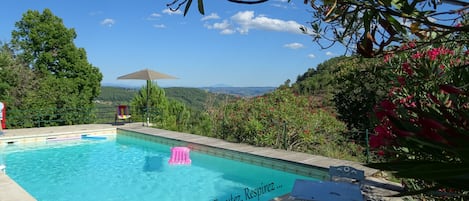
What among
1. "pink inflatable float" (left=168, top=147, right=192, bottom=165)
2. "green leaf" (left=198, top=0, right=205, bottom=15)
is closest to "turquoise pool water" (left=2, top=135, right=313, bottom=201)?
"pink inflatable float" (left=168, top=147, right=192, bottom=165)

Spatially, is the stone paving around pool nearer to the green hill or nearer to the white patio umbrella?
the white patio umbrella

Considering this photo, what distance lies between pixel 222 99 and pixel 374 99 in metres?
5.31

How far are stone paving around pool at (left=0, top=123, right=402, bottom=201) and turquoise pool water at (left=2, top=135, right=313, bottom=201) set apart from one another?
370 millimetres

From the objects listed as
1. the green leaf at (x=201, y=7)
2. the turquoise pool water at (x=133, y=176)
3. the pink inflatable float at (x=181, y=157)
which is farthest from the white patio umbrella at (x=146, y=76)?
the green leaf at (x=201, y=7)

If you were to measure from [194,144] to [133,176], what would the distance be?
2.03 m

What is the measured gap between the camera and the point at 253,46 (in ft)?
69.1

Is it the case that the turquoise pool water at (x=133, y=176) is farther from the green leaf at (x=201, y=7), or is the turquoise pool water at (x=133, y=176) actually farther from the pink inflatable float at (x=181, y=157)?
the green leaf at (x=201, y=7)

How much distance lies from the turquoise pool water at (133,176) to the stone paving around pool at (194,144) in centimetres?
37

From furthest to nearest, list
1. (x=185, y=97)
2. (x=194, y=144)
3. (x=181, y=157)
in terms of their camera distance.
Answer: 1. (x=185, y=97)
2. (x=194, y=144)
3. (x=181, y=157)

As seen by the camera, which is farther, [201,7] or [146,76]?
[146,76]

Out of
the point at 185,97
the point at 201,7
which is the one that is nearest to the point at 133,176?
the point at 201,7

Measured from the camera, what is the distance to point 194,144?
373 inches

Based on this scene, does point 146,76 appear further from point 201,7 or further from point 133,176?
point 201,7

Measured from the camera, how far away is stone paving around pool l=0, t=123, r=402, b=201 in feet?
17.0
